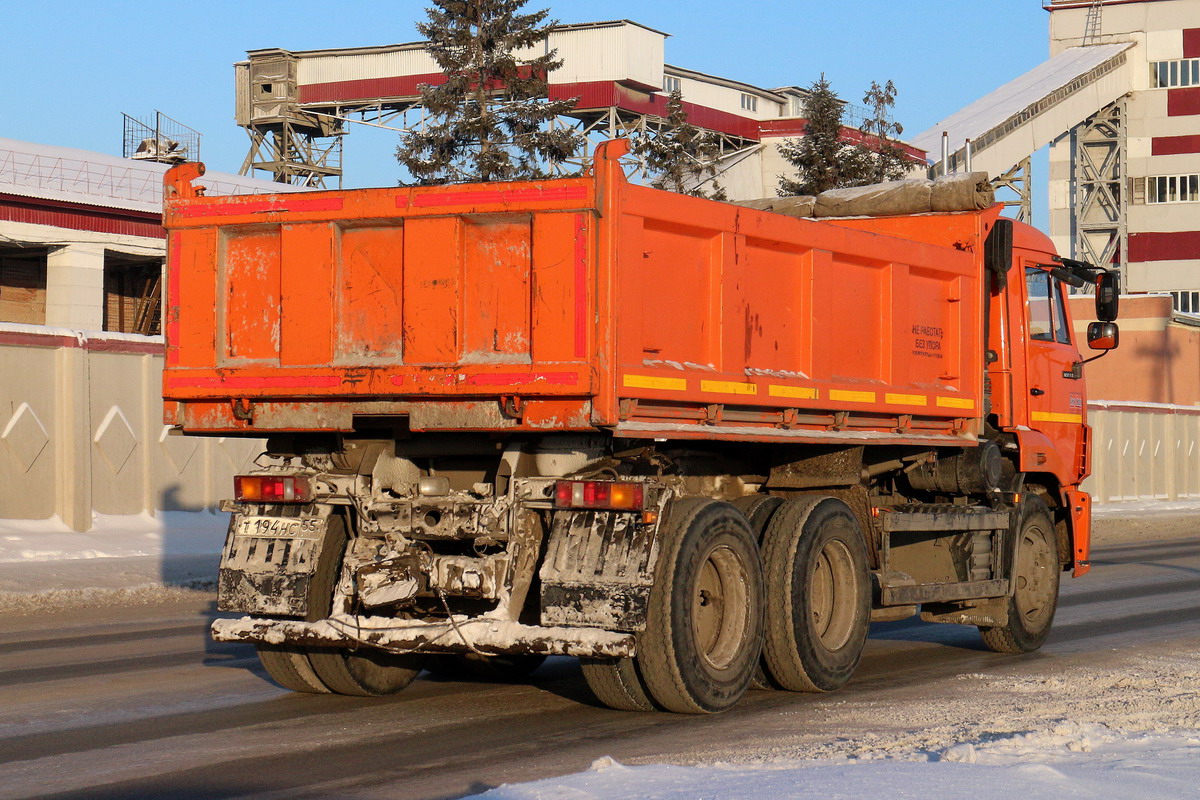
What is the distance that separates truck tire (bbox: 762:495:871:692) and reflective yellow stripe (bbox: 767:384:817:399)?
2.13 feet

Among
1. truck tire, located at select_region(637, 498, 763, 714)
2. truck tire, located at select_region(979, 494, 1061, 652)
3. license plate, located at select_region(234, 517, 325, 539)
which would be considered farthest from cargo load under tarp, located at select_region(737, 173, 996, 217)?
license plate, located at select_region(234, 517, 325, 539)

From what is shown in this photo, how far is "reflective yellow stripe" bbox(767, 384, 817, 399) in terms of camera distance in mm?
9125

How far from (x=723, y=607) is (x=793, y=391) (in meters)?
1.40

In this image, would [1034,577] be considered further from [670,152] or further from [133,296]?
[133,296]

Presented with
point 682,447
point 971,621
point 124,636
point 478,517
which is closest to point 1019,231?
point 971,621

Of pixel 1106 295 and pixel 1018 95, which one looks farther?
pixel 1018 95

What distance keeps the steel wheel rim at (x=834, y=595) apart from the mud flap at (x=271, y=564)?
123 inches

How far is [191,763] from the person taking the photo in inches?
285

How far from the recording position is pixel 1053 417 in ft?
41.5

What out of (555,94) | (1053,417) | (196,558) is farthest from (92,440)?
(555,94)

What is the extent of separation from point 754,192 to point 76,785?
53663 millimetres

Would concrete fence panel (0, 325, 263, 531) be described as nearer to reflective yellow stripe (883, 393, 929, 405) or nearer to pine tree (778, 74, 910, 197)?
reflective yellow stripe (883, 393, 929, 405)

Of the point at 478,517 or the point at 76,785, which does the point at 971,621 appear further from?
the point at 76,785

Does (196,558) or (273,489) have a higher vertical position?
(273,489)
